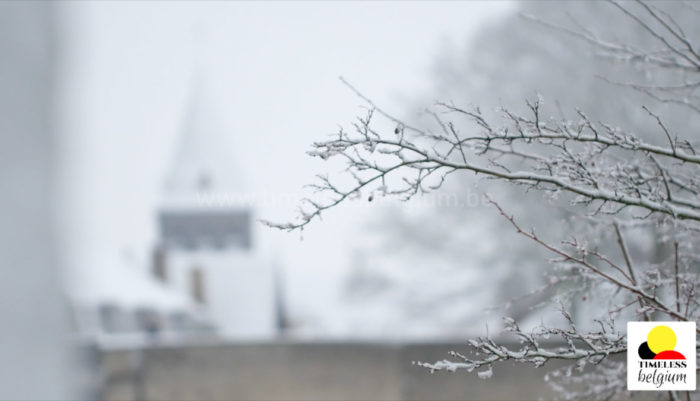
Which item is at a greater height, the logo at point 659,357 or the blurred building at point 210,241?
the blurred building at point 210,241

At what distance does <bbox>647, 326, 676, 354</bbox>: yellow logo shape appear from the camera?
8.01 feet

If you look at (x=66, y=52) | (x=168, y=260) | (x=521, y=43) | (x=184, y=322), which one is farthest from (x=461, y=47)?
(x=168, y=260)

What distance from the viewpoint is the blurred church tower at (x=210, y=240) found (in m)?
26.8

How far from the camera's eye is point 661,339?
246 cm

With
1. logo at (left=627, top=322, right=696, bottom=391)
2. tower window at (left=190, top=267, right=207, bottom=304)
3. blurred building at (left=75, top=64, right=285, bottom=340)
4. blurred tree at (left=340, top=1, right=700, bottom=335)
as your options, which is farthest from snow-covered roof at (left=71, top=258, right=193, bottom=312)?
logo at (left=627, top=322, right=696, bottom=391)

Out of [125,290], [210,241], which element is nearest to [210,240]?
[210,241]

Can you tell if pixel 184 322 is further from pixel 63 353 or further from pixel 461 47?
pixel 63 353

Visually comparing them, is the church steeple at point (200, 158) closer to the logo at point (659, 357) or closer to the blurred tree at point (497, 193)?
the blurred tree at point (497, 193)

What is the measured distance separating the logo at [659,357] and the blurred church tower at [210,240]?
73.0ft

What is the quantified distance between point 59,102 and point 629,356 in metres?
1.70

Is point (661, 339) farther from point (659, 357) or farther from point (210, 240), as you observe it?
point (210, 240)

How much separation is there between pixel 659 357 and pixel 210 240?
111 ft

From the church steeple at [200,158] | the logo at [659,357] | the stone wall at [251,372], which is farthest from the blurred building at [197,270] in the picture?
the logo at [659,357]

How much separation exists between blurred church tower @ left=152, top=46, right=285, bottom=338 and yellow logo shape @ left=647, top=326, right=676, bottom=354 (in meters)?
22.3
